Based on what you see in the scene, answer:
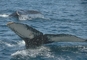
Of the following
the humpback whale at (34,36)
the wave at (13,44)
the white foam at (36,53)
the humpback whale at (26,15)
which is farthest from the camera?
the humpback whale at (26,15)

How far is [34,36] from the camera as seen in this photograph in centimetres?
1313

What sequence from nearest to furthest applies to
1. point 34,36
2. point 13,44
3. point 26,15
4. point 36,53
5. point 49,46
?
point 34,36 < point 36,53 < point 49,46 < point 13,44 < point 26,15

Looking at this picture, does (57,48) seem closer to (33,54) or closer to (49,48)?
(49,48)

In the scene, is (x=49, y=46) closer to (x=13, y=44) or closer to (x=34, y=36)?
(x=13, y=44)

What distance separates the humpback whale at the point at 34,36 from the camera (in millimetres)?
12383

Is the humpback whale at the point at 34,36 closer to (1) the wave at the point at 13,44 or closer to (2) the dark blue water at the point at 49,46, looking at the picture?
(2) the dark blue water at the point at 49,46

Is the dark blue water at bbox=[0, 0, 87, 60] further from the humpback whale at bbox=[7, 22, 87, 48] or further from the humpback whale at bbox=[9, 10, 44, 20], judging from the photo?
the humpback whale at bbox=[9, 10, 44, 20]

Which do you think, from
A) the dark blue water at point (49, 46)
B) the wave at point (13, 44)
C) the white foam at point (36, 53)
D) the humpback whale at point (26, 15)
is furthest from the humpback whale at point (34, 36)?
the humpback whale at point (26, 15)

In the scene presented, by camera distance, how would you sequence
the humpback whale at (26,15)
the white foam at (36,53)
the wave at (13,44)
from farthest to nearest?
the humpback whale at (26,15) < the wave at (13,44) < the white foam at (36,53)

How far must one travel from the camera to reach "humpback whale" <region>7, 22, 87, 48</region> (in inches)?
488

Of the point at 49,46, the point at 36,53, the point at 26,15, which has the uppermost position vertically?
the point at 36,53

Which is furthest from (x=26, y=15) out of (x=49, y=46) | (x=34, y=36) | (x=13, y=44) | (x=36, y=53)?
(x=34, y=36)

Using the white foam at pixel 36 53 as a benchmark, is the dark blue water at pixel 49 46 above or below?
below

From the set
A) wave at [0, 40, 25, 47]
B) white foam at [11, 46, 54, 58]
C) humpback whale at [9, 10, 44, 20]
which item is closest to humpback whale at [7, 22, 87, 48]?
white foam at [11, 46, 54, 58]
